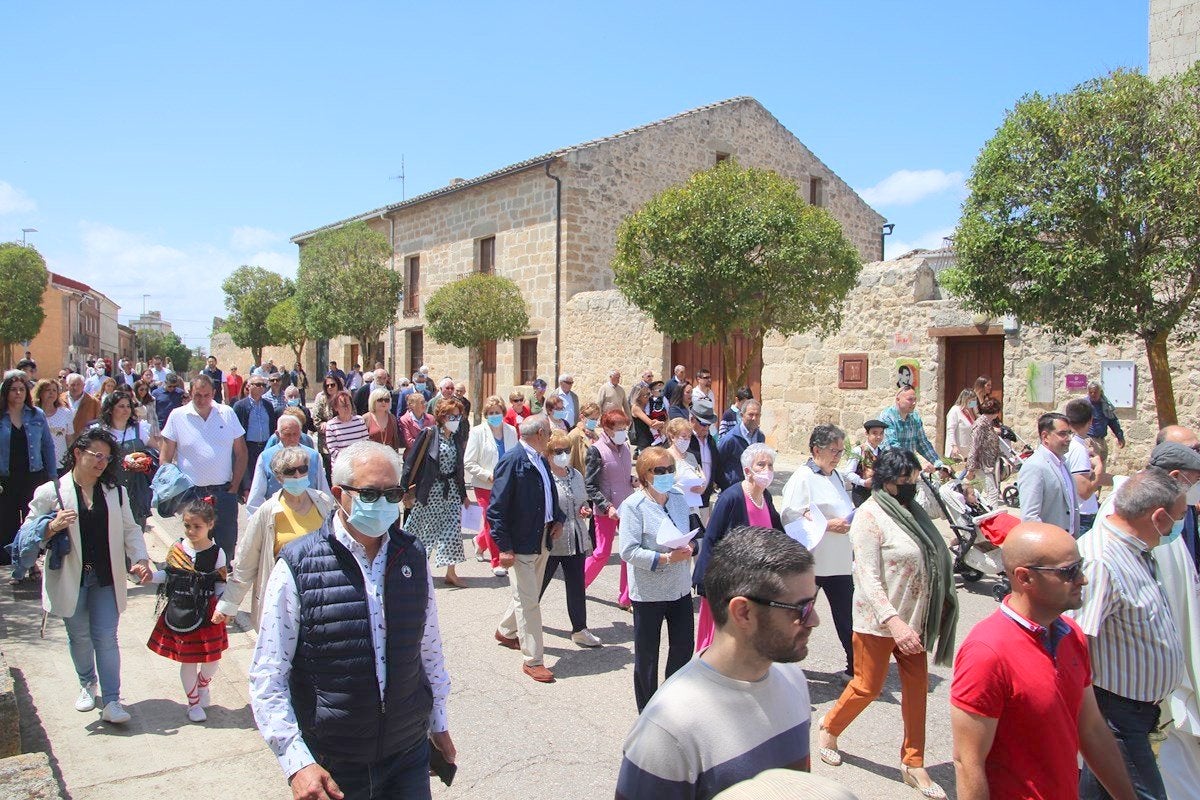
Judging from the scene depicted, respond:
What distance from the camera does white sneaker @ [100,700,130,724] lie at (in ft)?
14.9

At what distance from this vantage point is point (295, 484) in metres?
4.49

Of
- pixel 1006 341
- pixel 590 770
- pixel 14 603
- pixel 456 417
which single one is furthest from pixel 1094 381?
pixel 14 603

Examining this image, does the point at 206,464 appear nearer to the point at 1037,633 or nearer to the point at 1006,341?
the point at 1037,633

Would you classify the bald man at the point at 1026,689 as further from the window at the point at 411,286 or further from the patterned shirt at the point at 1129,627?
the window at the point at 411,286

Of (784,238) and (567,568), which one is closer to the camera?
(567,568)

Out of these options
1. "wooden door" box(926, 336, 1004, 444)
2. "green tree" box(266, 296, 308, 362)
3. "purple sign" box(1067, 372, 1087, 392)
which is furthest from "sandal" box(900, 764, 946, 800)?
"green tree" box(266, 296, 308, 362)

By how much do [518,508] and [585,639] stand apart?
113 centimetres

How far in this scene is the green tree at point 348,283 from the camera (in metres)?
24.7

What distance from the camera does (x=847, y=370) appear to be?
15.7 m

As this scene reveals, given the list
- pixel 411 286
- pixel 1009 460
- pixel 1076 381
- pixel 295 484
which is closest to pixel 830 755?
pixel 295 484

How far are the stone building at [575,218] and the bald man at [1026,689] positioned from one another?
16959 millimetres

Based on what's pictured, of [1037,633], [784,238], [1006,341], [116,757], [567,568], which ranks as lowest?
[116,757]

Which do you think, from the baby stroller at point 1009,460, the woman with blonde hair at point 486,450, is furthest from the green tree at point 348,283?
the baby stroller at point 1009,460

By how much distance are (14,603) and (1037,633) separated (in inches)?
283
